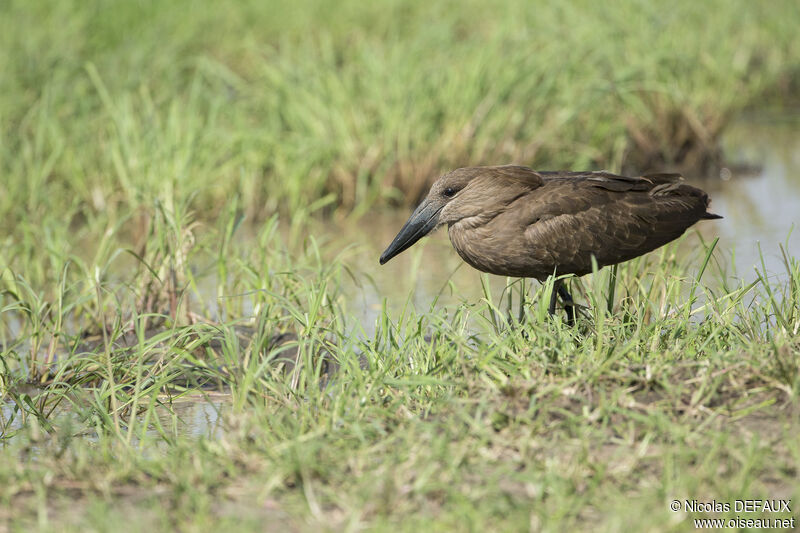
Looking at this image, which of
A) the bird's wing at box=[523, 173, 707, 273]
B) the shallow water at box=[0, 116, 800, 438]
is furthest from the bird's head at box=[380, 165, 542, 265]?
the shallow water at box=[0, 116, 800, 438]

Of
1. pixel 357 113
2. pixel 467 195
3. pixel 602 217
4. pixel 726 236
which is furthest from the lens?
pixel 357 113

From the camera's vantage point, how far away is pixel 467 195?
472 centimetres

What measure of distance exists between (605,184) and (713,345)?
37.2 inches

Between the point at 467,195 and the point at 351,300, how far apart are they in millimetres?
1583

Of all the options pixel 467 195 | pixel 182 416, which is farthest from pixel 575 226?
pixel 182 416

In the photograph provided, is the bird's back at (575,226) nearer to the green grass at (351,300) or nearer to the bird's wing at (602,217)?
the bird's wing at (602,217)

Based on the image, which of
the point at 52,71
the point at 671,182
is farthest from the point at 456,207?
the point at 52,71

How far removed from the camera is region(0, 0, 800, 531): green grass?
10.6 ft

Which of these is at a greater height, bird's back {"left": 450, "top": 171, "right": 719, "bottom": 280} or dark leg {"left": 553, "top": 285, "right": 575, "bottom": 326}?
bird's back {"left": 450, "top": 171, "right": 719, "bottom": 280}

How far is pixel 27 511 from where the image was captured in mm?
3141

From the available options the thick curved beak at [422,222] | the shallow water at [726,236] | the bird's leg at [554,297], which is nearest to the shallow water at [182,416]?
the thick curved beak at [422,222]

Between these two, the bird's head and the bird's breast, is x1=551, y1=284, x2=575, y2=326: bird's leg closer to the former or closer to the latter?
the bird's breast

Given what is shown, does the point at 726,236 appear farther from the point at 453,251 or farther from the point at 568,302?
the point at 568,302

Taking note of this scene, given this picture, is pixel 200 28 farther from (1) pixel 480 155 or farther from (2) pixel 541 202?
(2) pixel 541 202
